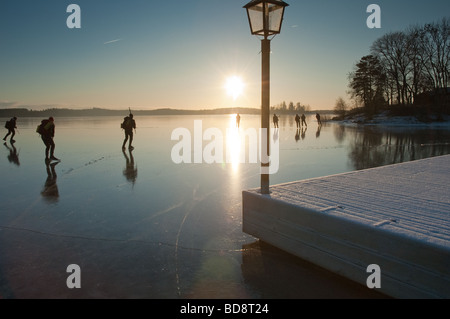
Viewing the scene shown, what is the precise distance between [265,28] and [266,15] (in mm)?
182

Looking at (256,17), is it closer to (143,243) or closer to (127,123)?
(143,243)

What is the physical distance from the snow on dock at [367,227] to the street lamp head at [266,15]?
2.50m

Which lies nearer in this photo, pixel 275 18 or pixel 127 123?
pixel 275 18

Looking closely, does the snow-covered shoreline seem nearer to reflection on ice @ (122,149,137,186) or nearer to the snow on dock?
reflection on ice @ (122,149,137,186)

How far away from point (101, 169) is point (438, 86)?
6228 centimetres

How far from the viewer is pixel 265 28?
4746mm

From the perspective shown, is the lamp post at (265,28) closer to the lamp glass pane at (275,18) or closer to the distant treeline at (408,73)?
the lamp glass pane at (275,18)

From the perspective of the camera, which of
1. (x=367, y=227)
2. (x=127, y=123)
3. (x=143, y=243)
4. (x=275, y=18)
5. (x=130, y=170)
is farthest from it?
(x=127, y=123)

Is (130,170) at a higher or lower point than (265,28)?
lower

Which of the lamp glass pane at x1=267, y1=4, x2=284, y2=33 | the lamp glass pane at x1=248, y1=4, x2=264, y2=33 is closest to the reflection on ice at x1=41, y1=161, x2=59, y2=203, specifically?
the lamp glass pane at x1=248, y1=4, x2=264, y2=33

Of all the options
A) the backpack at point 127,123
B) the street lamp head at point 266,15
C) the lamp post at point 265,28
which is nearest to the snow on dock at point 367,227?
the lamp post at point 265,28

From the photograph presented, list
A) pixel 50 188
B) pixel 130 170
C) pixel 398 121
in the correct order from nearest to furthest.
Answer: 1. pixel 50 188
2. pixel 130 170
3. pixel 398 121

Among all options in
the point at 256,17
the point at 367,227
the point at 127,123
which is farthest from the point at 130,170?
the point at 367,227
